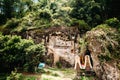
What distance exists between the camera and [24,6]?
25.0 meters

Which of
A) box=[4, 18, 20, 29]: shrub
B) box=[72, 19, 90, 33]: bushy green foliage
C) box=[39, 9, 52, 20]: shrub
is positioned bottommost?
box=[72, 19, 90, 33]: bushy green foliage

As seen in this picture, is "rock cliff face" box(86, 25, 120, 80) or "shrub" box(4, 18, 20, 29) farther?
"shrub" box(4, 18, 20, 29)

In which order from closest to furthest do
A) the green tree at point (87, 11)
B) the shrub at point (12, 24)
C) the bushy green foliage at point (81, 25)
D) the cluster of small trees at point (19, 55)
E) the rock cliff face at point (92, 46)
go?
the rock cliff face at point (92, 46) < the cluster of small trees at point (19, 55) < the bushy green foliage at point (81, 25) < the green tree at point (87, 11) < the shrub at point (12, 24)

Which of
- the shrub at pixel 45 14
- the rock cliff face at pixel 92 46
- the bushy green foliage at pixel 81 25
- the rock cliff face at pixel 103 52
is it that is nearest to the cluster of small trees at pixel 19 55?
the rock cliff face at pixel 92 46

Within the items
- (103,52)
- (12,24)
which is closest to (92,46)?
(103,52)

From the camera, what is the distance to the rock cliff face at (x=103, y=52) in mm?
13516

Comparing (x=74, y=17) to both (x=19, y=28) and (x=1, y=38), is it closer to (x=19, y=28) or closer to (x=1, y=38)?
(x=19, y=28)

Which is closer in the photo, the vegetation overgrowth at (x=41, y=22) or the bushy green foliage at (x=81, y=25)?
the vegetation overgrowth at (x=41, y=22)

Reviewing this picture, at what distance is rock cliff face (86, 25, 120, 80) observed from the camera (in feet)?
44.3

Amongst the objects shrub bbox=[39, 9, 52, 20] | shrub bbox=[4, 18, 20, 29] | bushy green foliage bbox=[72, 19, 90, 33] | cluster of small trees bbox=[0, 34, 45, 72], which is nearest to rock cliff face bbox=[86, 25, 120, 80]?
bushy green foliage bbox=[72, 19, 90, 33]

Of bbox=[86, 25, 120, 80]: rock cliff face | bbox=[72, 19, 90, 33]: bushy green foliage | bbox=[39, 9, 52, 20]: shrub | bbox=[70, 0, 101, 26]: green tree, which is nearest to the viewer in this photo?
bbox=[86, 25, 120, 80]: rock cliff face

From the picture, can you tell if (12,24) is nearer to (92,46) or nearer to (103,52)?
(92,46)

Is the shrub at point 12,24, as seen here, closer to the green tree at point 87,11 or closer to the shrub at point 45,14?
the shrub at point 45,14

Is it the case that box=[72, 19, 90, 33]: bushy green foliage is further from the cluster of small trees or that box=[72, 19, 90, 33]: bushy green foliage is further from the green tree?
the cluster of small trees
